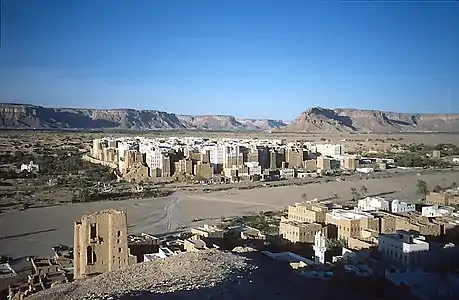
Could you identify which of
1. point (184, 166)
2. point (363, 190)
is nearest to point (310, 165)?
point (363, 190)

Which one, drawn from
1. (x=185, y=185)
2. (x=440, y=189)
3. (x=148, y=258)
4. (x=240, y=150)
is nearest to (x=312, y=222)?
(x=148, y=258)

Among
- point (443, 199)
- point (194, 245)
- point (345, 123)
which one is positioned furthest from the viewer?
point (345, 123)

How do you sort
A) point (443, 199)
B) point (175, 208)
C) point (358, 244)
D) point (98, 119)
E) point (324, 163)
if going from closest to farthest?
1. point (358, 244)
2. point (443, 199)
3. point (175, 208)
4. point (324, 163)
5. point (98, 119)

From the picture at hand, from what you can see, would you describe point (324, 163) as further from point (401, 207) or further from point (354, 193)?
point (401, 207)

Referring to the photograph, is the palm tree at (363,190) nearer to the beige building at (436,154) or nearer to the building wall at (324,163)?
the beige building at (436,154)

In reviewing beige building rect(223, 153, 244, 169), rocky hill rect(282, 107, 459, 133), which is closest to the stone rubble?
beige building rect(223, 153, 244, 169)

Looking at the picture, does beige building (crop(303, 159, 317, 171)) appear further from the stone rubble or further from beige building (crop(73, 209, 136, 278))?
the stone rubble
